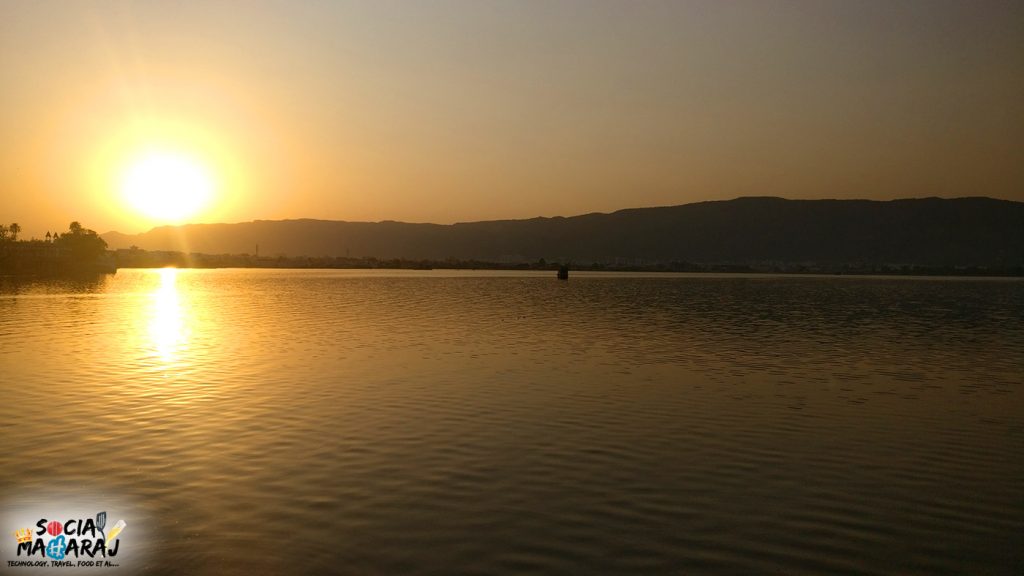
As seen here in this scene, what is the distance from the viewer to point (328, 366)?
32250 millimetres

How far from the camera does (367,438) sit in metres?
18.8

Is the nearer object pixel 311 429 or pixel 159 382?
pixel 311 429

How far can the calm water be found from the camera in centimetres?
1128

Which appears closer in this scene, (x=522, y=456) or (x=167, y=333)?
(x=522, y=456)

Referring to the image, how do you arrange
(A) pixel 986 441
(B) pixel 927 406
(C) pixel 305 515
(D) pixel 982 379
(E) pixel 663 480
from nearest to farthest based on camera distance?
1. (C) pixel 305 515
2. (E) pixel 663 480
3. (A) pixel 986 441
4. (B) pixel 927 406
5. (D) pixel 982 379

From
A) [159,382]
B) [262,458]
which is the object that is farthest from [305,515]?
[159,382]

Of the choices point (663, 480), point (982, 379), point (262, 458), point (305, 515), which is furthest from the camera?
point (982, 379)

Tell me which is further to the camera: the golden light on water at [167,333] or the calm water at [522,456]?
→ the golden light on water at [167,333]

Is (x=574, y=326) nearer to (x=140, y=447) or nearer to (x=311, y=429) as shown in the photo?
(x=311, y=429)

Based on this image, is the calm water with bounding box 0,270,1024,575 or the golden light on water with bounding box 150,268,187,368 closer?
the calm water with bounding box 0,270,1024,575

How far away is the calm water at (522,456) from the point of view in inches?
444

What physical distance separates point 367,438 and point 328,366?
14225mm

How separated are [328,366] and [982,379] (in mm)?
29812

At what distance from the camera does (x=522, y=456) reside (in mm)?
17094
